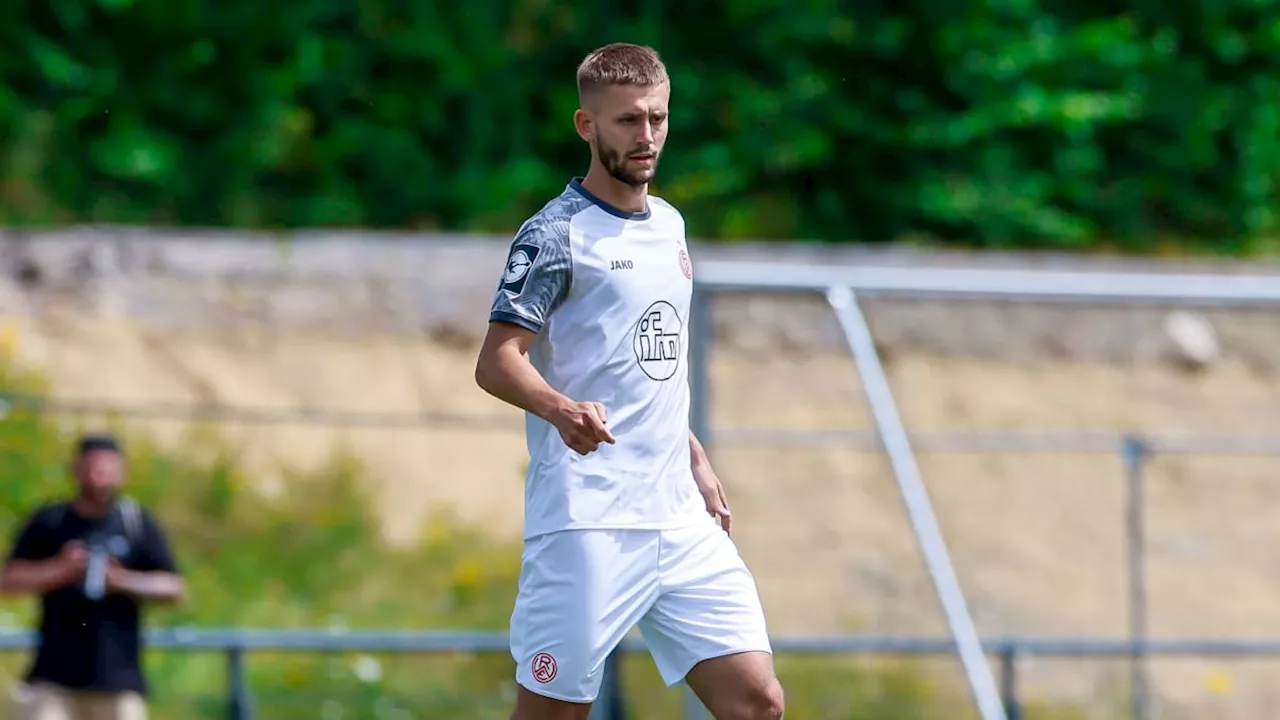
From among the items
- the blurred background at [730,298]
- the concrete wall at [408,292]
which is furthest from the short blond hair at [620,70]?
the concrete wall at [408,292]

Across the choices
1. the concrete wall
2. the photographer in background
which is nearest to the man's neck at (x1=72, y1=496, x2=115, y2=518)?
the photographer in background

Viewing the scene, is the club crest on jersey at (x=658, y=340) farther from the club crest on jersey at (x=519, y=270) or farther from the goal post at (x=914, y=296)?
the goal post at (x=914, y=296)

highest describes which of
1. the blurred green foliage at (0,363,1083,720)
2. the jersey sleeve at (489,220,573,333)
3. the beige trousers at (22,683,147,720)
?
the jersey sleeve at (489,220,573,333)

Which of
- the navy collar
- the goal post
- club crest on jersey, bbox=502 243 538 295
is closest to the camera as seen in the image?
club crest on jersey, bbox=502 243 538 295

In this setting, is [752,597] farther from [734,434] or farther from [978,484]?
[978,484]

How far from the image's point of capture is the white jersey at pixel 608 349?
3771 millimetres

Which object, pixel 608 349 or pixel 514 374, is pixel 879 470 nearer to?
pixel 608 349

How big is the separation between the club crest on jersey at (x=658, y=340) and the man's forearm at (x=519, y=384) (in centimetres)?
25

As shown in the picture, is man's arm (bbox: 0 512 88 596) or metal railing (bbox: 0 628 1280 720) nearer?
man's arm (bbox: 0 512 88 596)

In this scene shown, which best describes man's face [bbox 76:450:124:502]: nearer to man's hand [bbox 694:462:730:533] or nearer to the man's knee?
man's hand [bbox 694:462:730:533]

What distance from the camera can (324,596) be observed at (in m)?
11.3

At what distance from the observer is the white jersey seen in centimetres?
377

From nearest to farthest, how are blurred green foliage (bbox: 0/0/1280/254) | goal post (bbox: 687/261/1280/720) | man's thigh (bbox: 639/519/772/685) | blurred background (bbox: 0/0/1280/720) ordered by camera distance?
man's thigh (bbox: 639/519/772/685), goal post (bbox: 687/261/1280/720), blurred background (bbox: 0/0/1280/720), blurred green foliage (bbox: 0/0/1280/254)

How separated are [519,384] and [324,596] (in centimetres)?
796
